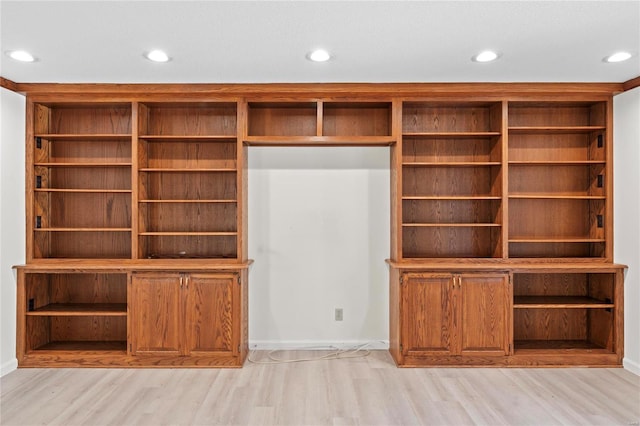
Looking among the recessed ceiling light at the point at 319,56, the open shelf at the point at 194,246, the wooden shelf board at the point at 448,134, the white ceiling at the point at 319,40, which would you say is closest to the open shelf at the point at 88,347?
the open shelf at the point at 194,246

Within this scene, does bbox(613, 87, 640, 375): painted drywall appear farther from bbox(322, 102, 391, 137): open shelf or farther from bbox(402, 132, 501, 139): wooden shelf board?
bbox(322, 102, 391, 137): open shelf

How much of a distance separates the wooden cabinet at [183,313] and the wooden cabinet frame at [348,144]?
3 cm

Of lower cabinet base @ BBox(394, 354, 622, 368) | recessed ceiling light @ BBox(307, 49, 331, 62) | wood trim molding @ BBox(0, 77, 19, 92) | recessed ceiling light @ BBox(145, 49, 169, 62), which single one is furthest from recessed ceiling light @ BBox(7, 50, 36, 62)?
lower cabinet base @ BBox(394, 354, 622, 368)

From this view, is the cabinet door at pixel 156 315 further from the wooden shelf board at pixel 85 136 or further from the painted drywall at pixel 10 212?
the wooden shelf board at pixel 85 136

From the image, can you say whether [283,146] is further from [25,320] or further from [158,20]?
[25,320]

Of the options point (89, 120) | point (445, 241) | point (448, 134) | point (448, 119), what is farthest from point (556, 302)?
point (89, 120)

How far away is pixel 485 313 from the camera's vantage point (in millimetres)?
3527

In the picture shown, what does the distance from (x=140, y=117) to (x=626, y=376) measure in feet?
14.1

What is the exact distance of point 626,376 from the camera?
3.35 metres

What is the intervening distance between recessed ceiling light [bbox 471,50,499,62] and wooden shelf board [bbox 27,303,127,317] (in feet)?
10.5

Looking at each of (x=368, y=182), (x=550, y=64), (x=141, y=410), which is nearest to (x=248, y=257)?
(x=368, y=182)

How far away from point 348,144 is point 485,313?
5.83 feet

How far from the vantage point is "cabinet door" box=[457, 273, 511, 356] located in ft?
11.6

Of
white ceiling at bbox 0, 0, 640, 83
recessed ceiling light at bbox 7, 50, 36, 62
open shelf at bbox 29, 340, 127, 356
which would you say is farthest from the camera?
open shelf at bbox 29, 340, 127, 356
